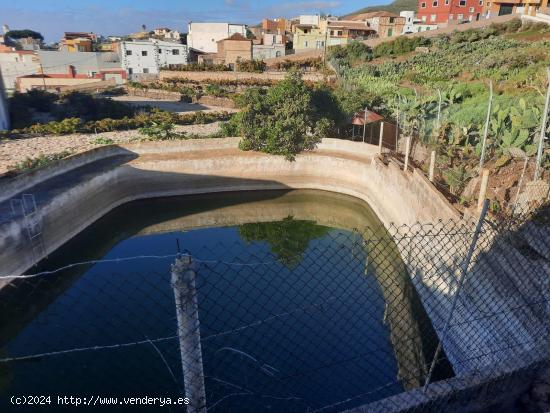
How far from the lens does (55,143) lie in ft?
65.8

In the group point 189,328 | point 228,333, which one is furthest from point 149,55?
point 189,328

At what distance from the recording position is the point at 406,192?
41.5 ft

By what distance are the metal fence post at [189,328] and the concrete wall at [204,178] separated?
10.2 m

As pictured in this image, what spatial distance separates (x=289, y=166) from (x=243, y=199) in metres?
2.61

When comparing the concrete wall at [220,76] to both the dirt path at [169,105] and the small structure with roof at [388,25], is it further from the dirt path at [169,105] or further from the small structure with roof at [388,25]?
the small structure with roof at [388,25]

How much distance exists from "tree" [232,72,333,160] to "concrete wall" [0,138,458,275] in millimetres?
511

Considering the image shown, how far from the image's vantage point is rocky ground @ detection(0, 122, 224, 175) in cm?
1738

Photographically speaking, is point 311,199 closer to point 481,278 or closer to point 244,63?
point 481,278

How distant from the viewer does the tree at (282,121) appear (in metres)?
17.2

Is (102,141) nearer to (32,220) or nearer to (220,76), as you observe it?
(32,220)

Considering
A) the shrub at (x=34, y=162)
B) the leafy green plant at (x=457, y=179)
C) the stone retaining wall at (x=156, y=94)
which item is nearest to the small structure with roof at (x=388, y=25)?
the stone retaining wall at (x=156, y=94)

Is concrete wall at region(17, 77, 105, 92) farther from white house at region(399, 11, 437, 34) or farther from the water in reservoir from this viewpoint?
white house at region(399, 11, 437, 34)

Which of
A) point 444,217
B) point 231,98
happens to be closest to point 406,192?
point 444,217

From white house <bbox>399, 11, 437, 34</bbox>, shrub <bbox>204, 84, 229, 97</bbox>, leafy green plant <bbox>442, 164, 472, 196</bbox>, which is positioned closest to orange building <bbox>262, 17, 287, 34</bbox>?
white house <bbox>399, 11, 437, 34</bbox>
